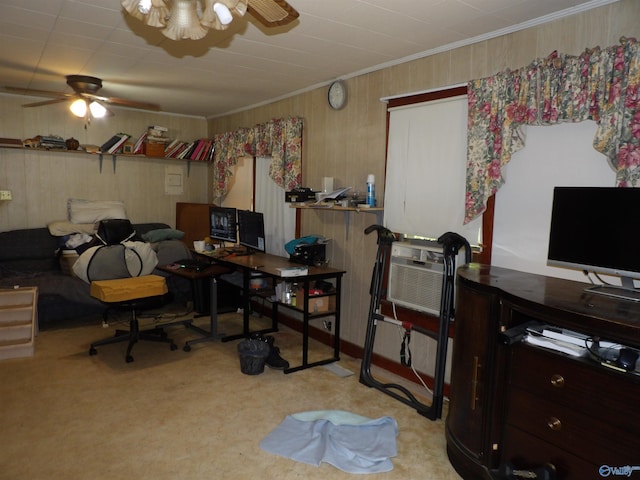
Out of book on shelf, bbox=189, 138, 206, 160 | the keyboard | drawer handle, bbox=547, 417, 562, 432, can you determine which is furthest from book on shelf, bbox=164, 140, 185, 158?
drawer handle, bbox=547, 417, 562, 432

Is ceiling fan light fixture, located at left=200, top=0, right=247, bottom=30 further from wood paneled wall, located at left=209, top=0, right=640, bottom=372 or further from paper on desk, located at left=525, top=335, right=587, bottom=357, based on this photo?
wood paneled wall, located at left=209, top=0, right=640, bottom=372

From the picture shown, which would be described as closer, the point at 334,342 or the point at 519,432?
the point at 519,432

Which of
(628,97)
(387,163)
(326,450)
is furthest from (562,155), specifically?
(326,450)

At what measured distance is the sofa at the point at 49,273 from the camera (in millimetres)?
4203

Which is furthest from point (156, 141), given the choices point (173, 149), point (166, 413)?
point (166, 413)

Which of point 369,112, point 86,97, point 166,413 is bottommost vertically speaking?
point 166,413

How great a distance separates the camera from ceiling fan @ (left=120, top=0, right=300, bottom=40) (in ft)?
4.74

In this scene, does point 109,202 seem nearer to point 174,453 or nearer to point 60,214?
point 60,214

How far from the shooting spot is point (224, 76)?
12.9ft

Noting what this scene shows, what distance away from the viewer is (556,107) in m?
2.31

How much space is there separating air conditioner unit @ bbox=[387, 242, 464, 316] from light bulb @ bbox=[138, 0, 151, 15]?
222 centimetres

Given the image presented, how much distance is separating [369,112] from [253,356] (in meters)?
2.15

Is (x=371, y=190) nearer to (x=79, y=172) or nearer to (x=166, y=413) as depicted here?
(x=166, y=413)

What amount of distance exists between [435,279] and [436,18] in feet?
5.31
